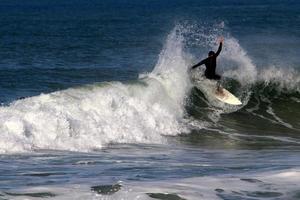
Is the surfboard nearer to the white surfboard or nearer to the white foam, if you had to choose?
the white surfboard

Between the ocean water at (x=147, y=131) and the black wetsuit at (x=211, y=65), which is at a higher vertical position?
the black wetsuit at (x=211, y=65)

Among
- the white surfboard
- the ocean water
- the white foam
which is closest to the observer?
the ocean water

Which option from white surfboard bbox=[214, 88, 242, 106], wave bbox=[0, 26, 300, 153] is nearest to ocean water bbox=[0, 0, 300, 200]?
wave bbox=[0, 26, 300, 153]

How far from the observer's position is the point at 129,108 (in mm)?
19406

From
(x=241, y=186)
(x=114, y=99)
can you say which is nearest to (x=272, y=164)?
(x=241, y=186)

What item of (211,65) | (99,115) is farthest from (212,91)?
(99,115)

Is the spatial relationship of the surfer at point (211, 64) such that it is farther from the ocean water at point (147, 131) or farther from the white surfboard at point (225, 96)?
Result: the ocean water at point (147, 131)

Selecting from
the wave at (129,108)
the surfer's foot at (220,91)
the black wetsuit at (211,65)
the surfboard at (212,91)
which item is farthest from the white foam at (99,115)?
the black wetsuit at (211,65)

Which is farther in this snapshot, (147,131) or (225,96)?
(225,96)

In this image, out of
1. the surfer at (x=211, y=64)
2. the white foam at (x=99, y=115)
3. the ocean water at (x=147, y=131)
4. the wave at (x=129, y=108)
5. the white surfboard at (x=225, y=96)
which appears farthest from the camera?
the white surfboard at (x=225, y=96)

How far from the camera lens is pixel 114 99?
19.5 m

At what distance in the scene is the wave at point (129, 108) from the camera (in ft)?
50.8

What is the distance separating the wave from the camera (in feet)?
50.8

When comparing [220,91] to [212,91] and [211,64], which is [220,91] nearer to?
[212,91]
